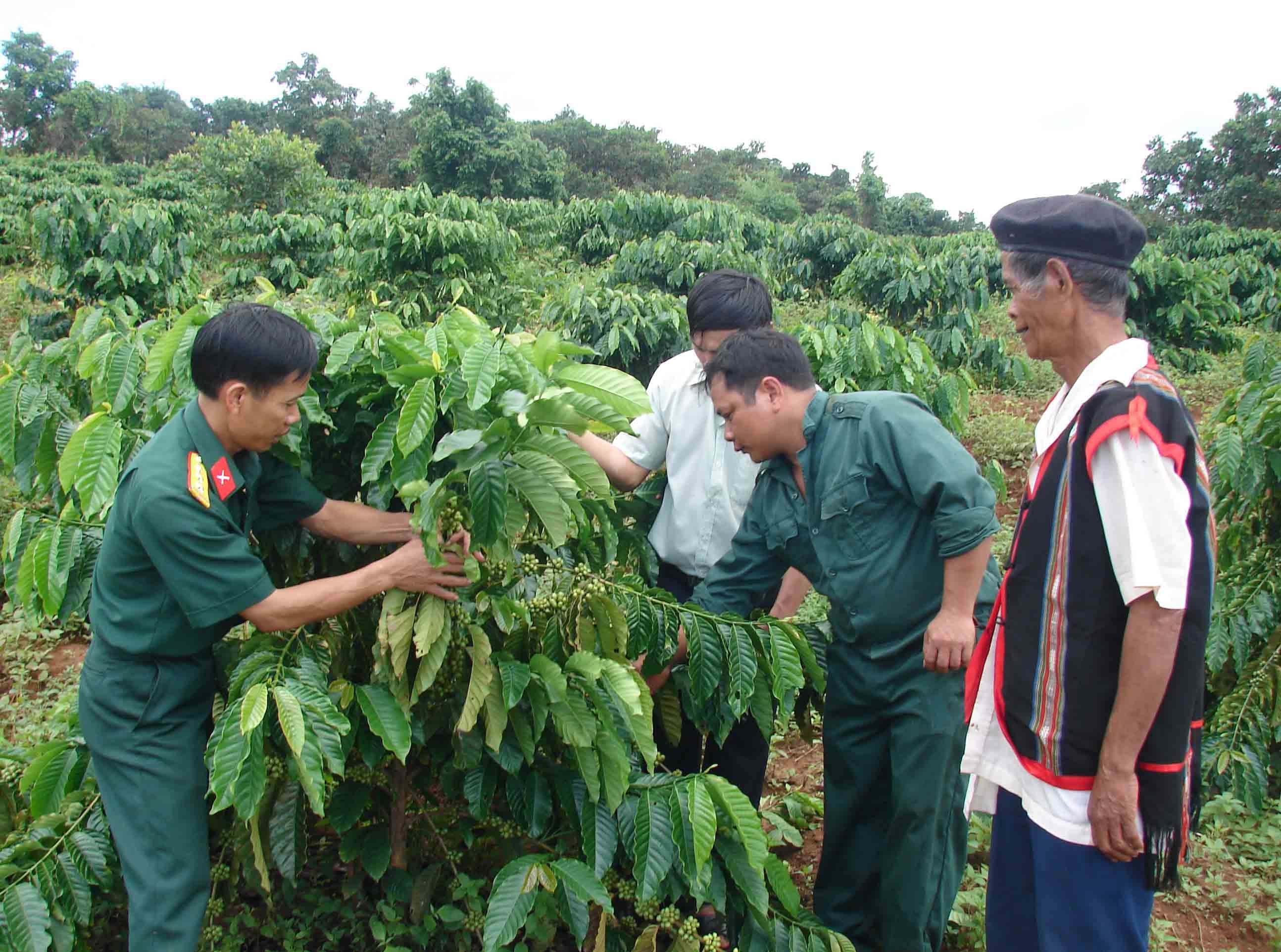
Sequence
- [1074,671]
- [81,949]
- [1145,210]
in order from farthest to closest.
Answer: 1. [1145,210]
2. [81,949]
3. [1074,671]

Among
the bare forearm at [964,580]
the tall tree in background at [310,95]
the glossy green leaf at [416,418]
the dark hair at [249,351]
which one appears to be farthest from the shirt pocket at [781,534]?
the tall tree in background at [310,95]

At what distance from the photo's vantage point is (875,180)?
30.7 meters

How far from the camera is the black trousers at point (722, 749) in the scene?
2.64m

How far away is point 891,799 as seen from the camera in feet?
7.59

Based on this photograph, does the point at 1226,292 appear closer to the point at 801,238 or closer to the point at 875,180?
the point at 801,238

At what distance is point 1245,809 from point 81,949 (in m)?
3.50

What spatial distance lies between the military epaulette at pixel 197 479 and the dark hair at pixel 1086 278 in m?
1.49

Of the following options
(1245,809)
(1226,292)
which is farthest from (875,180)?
(1245,809)

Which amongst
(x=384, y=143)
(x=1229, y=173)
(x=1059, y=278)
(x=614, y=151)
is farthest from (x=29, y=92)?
(x=1059, y=278)

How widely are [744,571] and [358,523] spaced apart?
95 cm

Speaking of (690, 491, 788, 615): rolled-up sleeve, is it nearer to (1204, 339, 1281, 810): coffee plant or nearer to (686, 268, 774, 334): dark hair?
(686, 268, 774, 334): dark hair

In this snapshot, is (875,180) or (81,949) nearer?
(81,949)

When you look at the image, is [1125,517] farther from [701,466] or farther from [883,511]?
[701,466]

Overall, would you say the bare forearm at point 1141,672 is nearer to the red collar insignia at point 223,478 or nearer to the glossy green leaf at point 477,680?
the glossy green leaf at point 477,680
